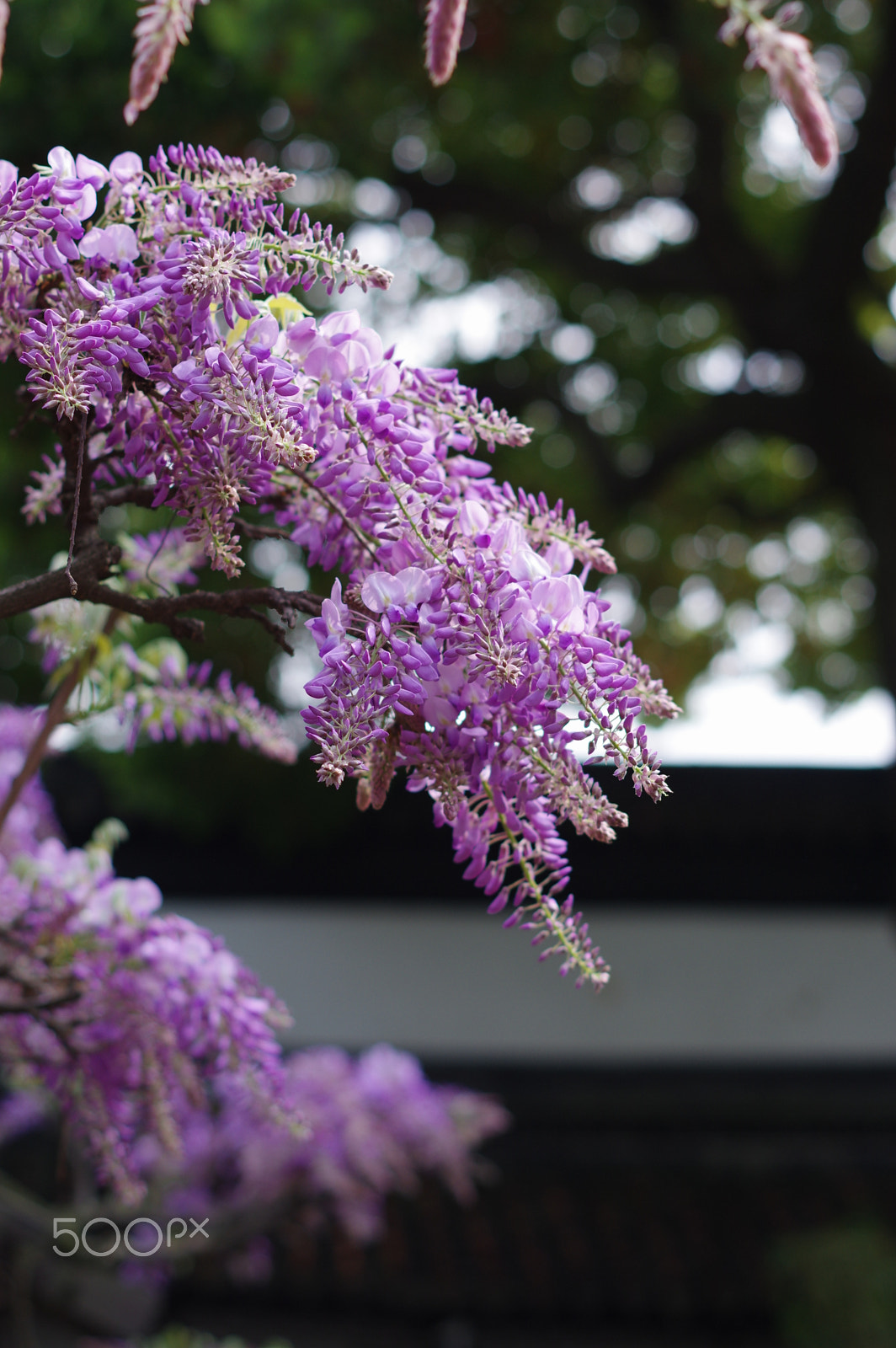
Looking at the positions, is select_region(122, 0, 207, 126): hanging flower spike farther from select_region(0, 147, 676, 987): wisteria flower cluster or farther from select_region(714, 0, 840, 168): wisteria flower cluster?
select_region(714, 0, 840, 168): wisteria flower cluster

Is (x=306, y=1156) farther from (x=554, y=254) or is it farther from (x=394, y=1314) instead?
(x=554, y=254)

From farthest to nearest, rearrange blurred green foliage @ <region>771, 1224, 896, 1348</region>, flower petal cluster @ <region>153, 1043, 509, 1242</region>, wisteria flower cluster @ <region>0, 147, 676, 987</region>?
blurred green foliage @ <region>771, 1224, 896, 1348</region>
flower petal cluster @ <region>153, 1043, 509, 1242</region>
wisteria flower cluster @ <region>0, 147, 676, 987</region>

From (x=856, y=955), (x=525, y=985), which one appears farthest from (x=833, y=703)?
(x=525, y=985)

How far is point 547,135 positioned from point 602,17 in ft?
2.31

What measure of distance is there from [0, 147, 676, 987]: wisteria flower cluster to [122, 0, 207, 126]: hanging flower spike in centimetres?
6

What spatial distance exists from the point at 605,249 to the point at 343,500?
4555mm

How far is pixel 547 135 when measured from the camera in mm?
4336

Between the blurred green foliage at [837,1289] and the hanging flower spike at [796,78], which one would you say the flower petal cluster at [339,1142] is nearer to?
the blurred green foliage at [837,1289]

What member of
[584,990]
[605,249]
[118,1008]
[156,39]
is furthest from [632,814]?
[156,39]

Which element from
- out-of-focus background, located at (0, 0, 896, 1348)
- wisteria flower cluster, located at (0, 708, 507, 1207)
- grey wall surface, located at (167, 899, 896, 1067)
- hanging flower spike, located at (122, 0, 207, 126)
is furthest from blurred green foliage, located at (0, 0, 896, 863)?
hanging flower spike, located at (122, 0, 207, 126)

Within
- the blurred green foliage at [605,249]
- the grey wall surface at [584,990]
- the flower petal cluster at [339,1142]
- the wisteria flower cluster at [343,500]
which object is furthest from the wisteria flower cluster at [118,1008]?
the grey wall surface at [584,990]

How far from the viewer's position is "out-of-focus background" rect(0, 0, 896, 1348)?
12.4 ft

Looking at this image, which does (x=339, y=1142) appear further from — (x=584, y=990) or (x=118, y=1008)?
(x=584, y=990)

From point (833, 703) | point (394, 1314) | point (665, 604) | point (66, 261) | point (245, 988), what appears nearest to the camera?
point (66, 261)
